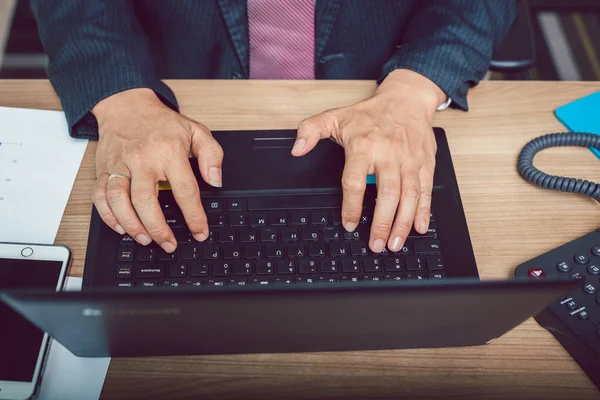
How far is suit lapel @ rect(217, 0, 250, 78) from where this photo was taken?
34.7 inches

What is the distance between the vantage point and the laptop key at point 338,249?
58cm

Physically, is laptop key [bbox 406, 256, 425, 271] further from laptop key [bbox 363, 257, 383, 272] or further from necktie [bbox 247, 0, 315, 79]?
necktie [bbox 247, 0, 315, 79]

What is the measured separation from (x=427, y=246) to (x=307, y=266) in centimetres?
15

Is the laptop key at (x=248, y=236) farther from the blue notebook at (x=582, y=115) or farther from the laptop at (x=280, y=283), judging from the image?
the blue notebook at (x=582, y=115)

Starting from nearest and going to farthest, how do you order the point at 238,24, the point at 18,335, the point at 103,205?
the point at 18,335
the point at 103,205
the point at 238,24

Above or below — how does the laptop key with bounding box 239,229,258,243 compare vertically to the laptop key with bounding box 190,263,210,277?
above

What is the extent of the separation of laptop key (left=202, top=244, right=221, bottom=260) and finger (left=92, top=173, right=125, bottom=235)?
108mm

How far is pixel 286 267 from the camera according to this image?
1.88 feet

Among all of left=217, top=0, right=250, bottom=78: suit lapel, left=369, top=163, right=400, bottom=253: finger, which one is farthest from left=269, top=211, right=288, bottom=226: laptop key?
left=217, top=0, right=250, bottom=78: suit lapel

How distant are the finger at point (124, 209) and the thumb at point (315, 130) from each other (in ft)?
0.73

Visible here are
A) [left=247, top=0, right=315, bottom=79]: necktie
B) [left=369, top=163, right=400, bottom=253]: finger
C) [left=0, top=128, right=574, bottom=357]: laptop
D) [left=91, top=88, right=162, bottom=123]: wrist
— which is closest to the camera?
[left=0, top=128, right=574, bottom=357]: laptop

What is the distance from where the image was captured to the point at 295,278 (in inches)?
22.2

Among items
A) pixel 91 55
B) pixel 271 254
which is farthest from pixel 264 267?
pixel 91 55

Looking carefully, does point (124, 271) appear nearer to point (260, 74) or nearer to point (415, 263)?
point (415, 263)
